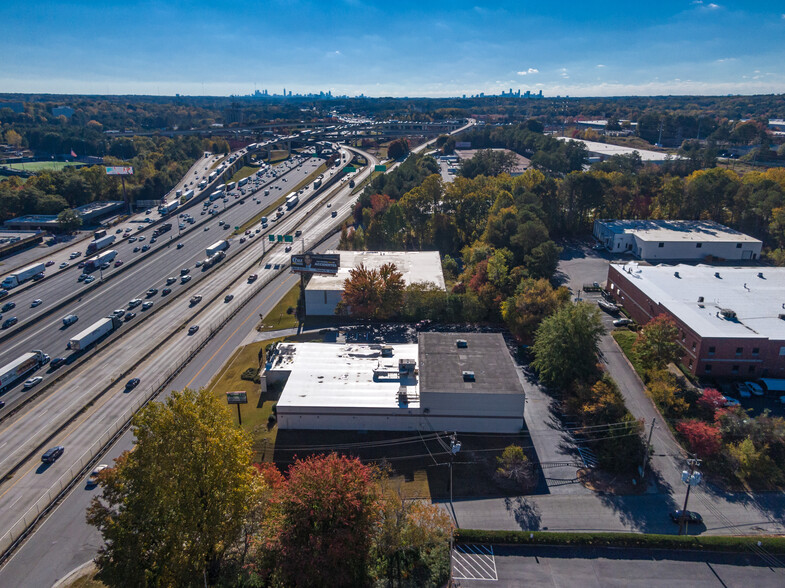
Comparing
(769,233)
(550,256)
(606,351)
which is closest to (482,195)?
(550,256)

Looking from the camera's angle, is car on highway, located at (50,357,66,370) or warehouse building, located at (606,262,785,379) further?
car on highway, located at (50,357,66,370)

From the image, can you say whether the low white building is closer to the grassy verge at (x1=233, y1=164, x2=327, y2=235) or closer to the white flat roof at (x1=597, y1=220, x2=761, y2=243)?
the white flat roof at (x1=597, y1=220, x2=761, y2=243)

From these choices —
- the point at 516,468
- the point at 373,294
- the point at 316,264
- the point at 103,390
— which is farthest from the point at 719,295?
the point at 103,390

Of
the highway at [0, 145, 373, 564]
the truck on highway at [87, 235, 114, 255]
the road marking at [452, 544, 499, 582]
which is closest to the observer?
the road marking at [452, 544, 499, 582]

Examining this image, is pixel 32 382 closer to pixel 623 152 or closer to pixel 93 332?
pixel 93 332

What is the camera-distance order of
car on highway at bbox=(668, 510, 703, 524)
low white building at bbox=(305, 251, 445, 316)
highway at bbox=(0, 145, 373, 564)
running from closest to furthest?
car on highway at bbox=(668, 510, 703, 524), highway at bbox=(0, 145, 373, 564), low white building at bbox=(305, 251, 445, 316)

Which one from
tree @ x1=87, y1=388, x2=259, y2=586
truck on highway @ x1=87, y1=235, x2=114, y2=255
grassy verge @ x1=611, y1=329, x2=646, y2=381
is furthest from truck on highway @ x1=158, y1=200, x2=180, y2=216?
grassy verge @ x1=611, y1=329, x2=646, y2=381
